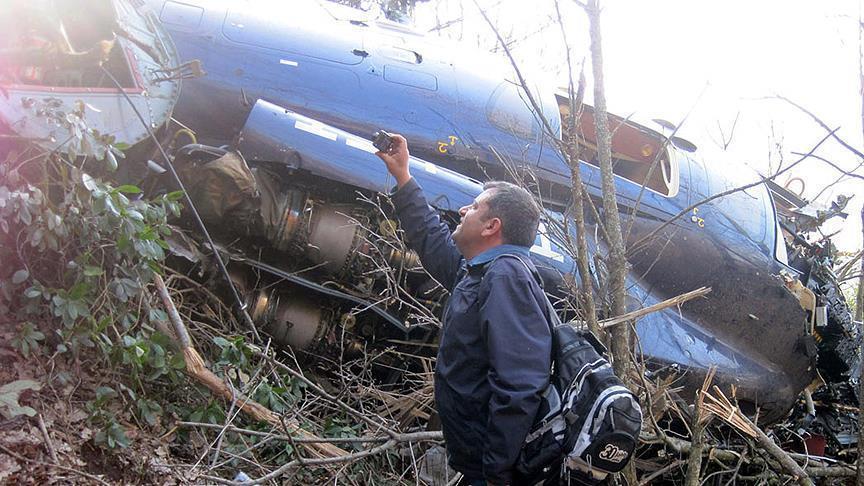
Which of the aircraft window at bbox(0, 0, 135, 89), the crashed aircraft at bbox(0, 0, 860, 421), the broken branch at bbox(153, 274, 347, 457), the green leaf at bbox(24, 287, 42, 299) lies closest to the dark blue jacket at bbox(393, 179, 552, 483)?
the crashed aircraft at bbox(0, 0, 860, 421)

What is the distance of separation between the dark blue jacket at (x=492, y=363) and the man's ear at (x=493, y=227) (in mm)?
69

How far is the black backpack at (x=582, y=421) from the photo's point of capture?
6.96ft

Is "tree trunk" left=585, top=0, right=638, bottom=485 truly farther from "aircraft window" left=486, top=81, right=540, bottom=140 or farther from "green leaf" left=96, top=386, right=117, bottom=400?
"aircraft window" left=486, top=81, right=540, bottom=140

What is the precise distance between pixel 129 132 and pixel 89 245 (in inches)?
34.9

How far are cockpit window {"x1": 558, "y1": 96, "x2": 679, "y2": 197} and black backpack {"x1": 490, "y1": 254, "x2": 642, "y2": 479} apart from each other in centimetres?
387

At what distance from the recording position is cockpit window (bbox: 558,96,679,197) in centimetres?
600

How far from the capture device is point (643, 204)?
5.69 m

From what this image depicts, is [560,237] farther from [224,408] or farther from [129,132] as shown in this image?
[129,132]

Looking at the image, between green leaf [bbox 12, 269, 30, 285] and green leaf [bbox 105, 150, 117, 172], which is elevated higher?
green leaf [bbox 105, 150, 117, 172]

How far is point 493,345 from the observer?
2199 mm

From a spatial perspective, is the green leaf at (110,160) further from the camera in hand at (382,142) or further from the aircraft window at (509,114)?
the aircraft window at (509,114)

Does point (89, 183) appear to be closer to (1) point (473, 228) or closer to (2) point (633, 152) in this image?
(1) point (473, 228)

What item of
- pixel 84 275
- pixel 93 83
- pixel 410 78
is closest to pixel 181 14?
pixel 93 83

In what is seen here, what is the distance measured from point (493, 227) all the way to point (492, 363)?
54 cm
